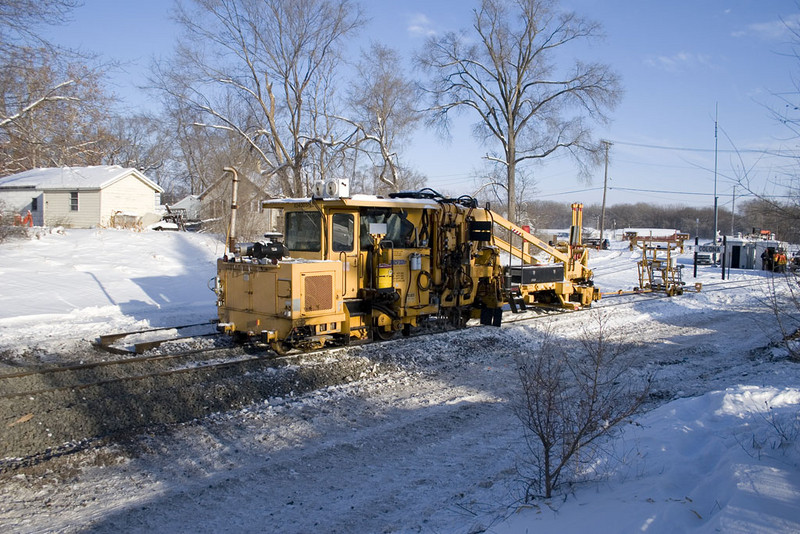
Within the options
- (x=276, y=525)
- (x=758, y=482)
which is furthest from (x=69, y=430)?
(x=758, y=482)

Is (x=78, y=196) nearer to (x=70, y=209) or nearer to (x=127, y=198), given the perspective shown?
(x=70, y=209)

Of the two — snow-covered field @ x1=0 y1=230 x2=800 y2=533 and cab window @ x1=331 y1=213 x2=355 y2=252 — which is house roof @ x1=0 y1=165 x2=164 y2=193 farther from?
cab window @ x1=331 y1=213 x2=355 y2=252

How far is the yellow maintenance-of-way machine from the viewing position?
30.7ft

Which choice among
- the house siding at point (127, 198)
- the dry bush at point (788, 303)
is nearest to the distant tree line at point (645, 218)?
the house siding at point (127, 198)

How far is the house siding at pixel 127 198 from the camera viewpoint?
3425cm

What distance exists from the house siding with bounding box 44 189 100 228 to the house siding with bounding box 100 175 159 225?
442 mm

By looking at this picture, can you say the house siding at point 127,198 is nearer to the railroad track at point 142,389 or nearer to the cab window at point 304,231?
the cab window at point 304,231

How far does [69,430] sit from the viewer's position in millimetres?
6375

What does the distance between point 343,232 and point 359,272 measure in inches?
31.7

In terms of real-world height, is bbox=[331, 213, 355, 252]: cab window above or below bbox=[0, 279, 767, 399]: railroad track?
above

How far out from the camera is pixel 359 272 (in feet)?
33.9

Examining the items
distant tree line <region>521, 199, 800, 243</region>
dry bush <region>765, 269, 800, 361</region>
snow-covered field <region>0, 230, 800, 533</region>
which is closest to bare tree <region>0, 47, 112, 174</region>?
snow-covered field <region>0, 230, 800, 533</region>

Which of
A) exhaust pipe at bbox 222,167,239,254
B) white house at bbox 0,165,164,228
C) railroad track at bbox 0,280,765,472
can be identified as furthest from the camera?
white house at bbox 0,165,164,228

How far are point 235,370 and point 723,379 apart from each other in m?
7.57
